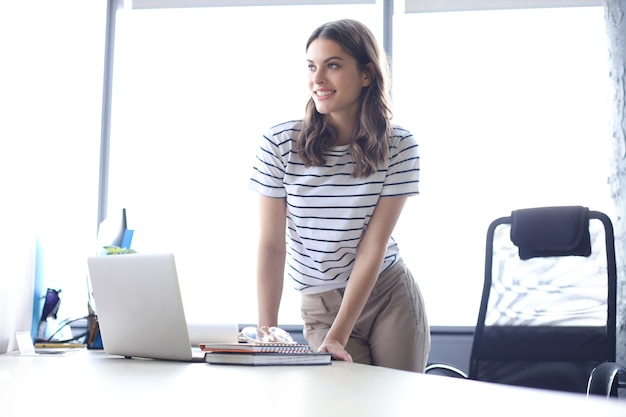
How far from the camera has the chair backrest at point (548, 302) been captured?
2492 millimetres

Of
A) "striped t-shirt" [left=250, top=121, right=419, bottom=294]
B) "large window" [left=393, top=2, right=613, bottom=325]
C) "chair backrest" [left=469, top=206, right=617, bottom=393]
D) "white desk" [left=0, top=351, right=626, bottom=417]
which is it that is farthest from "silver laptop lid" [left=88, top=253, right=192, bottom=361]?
"large window" [left=393, top=2, right=613, bottom=325]

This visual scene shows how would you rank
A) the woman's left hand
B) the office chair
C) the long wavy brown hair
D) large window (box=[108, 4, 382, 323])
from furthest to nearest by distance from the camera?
1. large window (box=[108, 4, 382, 323])
2. the office chair
3. the long wavy brown hair
4. the woman's left hand

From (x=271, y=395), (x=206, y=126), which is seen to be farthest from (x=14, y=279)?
(x=206, y=126)

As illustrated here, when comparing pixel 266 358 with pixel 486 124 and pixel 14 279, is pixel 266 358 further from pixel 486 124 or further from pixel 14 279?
pixel 486 124

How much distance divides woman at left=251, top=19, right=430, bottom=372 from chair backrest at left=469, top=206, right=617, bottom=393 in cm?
55

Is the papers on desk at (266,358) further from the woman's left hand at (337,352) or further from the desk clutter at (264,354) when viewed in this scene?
the woman's left hand at (337,352)

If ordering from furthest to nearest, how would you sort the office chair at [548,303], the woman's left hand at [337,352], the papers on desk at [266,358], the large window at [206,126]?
the large window at [206,126], the office chair at [548,303], the woman's left hand at [337,352], the papers on desk at [266,358]

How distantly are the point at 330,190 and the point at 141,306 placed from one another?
0.71 m

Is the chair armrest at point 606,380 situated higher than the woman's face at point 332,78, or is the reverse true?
the woman's face at point 332,78

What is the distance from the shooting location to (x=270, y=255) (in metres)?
2.10

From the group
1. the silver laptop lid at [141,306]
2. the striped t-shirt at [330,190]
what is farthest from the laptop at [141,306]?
the striped t-shirt at [330,190]

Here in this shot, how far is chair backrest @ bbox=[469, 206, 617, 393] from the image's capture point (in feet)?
8.18

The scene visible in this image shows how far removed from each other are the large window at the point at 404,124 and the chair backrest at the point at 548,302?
1.07 m

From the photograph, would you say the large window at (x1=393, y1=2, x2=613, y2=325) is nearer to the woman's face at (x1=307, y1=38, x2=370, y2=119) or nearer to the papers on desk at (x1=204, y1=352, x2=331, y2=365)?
the woman's face at (x1=307, y1=38, x2=370, y2=119)
